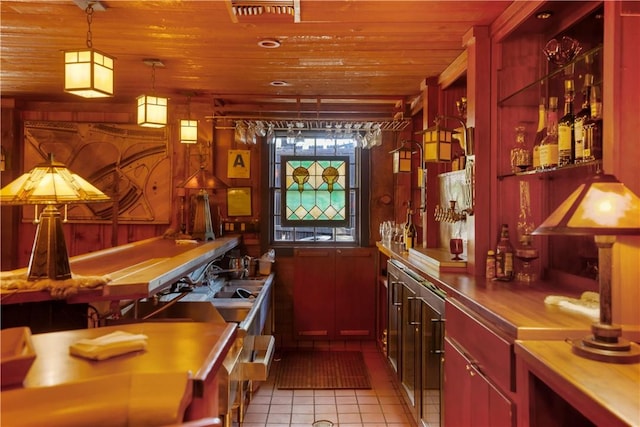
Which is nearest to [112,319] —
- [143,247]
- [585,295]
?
[143,247]

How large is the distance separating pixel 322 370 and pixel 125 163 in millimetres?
3073

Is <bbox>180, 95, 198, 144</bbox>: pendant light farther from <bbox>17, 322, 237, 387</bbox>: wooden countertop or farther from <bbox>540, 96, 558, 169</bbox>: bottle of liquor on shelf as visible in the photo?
<bbox>540, 96, 558, 169</bbox>: bottle of liquor on shelf

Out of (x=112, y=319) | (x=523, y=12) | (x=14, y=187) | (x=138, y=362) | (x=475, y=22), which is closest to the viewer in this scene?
(x=138, y=362)

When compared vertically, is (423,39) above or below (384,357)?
above

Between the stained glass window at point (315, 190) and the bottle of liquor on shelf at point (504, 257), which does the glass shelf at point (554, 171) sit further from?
the stained glass window at point (315, 190)

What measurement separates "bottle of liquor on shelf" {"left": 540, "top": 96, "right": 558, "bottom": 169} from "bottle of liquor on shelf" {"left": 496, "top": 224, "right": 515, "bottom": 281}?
56 cm

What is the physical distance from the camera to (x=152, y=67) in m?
3.87

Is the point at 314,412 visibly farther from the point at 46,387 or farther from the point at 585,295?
the point at 46,387

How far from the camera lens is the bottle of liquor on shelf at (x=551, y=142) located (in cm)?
230

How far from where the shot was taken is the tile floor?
343 centimetres

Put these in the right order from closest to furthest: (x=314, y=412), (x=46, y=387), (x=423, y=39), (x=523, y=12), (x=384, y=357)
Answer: (x=46, y=387), (x=523, y=12), (x=423, y=39), (x=314, y=412), (x=384, y=357)

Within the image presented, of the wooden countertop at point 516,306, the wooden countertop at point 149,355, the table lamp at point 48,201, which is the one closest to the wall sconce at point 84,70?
the table lamp at point 48,201

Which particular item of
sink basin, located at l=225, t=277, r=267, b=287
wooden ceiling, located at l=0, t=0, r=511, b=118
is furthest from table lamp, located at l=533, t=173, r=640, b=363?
sink basin, located at l=225, t=277, r=267, b=287

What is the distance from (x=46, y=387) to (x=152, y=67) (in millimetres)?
3195
